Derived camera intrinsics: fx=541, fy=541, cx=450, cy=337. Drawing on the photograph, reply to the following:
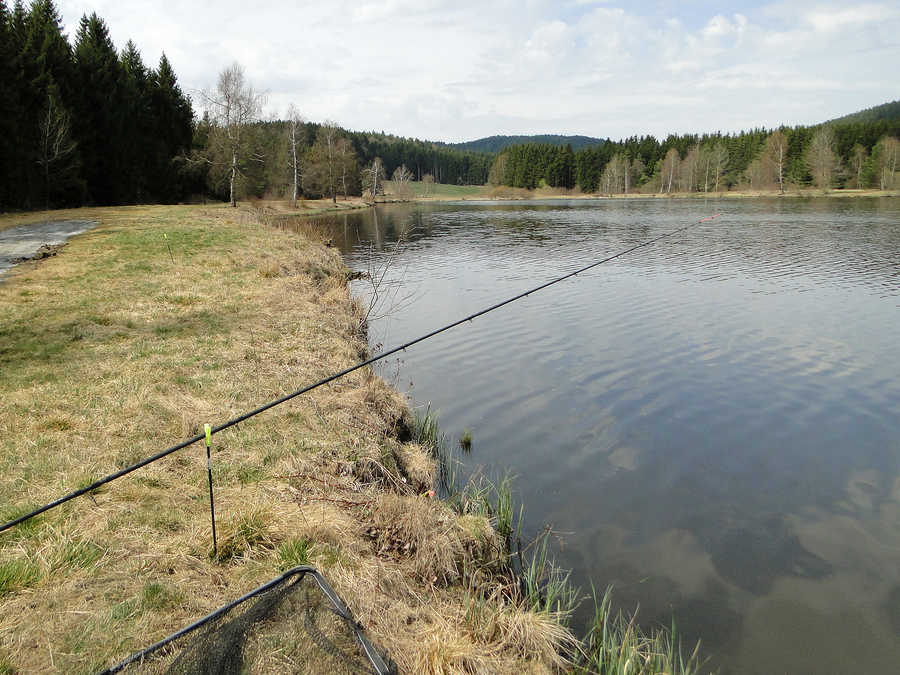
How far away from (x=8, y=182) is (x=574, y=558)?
108ft

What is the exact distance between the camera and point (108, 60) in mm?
37094

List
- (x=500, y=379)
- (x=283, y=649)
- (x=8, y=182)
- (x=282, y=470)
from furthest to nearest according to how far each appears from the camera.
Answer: (x=8, y=182), (x=500, y=379), (x=282, y=470), (x=283, y=649)

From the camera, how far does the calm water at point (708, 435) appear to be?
466 centimetres

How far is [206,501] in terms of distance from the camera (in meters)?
4.45

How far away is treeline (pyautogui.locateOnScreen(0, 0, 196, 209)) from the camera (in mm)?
27469

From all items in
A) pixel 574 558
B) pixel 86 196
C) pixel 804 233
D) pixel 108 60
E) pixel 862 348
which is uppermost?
pixel 108 60

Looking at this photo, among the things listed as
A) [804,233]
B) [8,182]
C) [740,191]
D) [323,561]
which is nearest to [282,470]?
[323,561]

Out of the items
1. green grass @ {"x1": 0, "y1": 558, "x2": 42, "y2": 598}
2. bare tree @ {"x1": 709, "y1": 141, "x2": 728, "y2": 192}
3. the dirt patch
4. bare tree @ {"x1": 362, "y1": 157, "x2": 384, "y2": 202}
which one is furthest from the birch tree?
green grass @ {"x1": 0, "y1": 558, "x2": 42, "y2": 598}

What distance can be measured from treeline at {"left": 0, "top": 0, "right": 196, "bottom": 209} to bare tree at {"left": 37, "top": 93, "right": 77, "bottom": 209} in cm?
5

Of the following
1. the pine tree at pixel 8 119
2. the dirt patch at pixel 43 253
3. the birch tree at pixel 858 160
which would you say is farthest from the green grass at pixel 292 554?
the birch tree at pixel 858 160

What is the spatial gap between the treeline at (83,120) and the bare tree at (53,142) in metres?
0.05

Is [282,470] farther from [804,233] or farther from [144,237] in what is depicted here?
[804,233]

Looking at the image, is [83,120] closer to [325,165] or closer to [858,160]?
[325,165]

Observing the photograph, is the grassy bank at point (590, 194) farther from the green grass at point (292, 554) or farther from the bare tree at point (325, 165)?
the green grass at point (292, 554)
